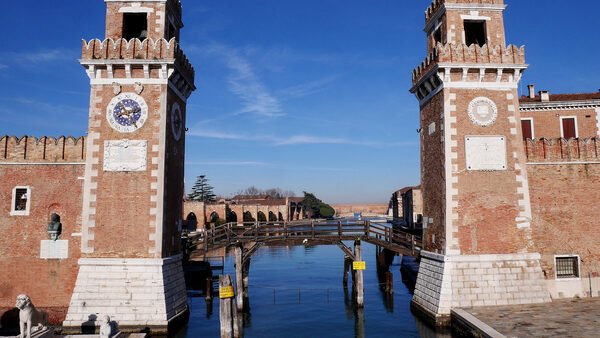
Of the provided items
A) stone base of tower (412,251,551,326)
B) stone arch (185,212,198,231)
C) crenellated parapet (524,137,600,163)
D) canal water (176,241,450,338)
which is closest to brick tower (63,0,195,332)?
canal water (176,241,450,338)

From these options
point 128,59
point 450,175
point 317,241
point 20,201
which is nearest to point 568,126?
point 450,175

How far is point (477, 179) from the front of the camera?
19.0 metres

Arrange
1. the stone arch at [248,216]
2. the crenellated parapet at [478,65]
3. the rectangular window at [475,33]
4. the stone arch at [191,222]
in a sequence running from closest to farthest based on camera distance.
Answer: the crenellated parapet at [478,65] → the rectangular window at [475,33] → the stone arch at [191,222] → the stone arch at [248,216]

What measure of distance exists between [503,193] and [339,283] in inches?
593

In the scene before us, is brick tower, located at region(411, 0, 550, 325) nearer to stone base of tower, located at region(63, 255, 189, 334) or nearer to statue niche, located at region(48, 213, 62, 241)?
stone base of tower, located at region(63, 255, 189, 334)

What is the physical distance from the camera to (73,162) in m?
19.5

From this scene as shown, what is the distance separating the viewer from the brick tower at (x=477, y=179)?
18234mm

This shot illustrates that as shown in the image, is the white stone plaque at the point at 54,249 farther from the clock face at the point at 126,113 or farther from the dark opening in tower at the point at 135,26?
the dark opening in tower at the point at 135,26

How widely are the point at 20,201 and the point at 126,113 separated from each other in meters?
6.31

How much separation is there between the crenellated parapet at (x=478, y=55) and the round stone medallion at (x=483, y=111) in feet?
5.24

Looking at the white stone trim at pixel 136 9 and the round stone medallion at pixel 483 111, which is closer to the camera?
the round stone medallion at pixel 483 111

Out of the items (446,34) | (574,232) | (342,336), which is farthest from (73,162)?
(574,232)

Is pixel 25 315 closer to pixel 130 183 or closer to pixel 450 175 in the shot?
pixel 130 183

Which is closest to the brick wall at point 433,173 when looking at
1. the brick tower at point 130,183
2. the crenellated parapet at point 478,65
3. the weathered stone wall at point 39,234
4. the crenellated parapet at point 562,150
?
the crenellated parapet at point 478,65
